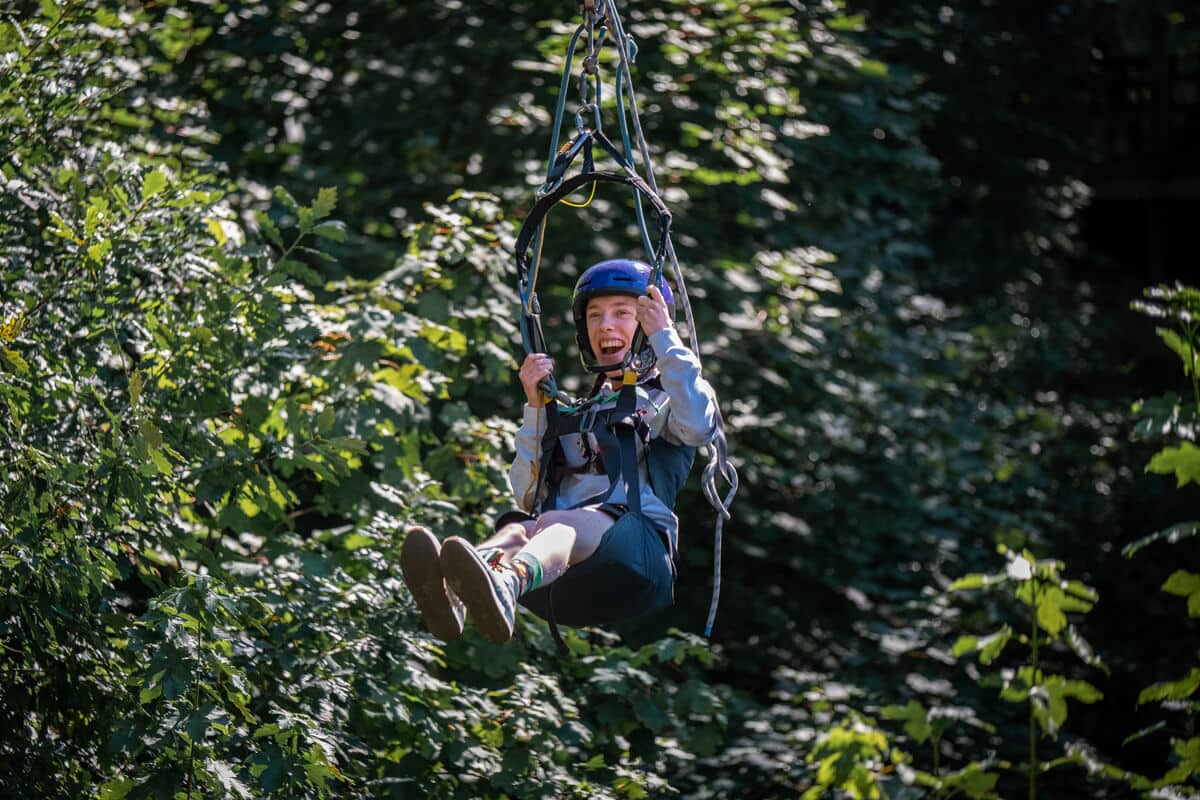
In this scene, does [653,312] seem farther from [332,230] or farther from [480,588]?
[332,230]

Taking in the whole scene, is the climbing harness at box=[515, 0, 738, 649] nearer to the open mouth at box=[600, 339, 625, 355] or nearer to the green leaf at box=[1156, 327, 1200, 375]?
the open mouth at box=[600, 339, 625, 355]

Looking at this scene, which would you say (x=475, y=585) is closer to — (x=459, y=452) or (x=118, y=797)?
(x=118, y=797)

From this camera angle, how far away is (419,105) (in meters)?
8.55

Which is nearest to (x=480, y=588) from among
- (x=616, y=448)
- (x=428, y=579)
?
(x=428, y=579)

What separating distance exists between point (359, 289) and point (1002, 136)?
715 cm

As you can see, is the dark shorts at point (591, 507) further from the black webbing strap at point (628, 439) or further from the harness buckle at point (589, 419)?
the harness buckle at point (589, 419)

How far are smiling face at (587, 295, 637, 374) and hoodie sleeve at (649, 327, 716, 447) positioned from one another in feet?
0.85

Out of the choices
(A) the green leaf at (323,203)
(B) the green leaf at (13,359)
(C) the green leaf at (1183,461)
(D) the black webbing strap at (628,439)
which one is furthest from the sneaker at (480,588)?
(C) the green leaf at (1183,461)

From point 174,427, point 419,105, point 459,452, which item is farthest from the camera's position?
point 419,105

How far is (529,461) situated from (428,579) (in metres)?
0.66

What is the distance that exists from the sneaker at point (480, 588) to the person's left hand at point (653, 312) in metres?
0.81

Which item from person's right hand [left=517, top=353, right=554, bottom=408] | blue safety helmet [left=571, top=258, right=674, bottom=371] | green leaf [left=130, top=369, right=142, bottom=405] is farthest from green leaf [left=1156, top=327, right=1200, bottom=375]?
green leaf [left=130, top=369, right=142, bottom=405]

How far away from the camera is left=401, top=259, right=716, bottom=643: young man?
→ 386 cm

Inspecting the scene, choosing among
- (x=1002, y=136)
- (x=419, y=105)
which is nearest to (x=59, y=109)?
(x=419, y=105)
